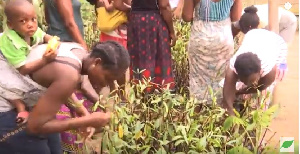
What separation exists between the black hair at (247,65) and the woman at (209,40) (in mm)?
379

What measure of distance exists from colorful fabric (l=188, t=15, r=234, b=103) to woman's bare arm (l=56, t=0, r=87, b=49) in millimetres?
869

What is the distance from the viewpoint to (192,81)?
365 centimetres

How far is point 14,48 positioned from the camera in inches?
83.0

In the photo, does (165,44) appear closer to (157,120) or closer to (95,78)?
(157,120)

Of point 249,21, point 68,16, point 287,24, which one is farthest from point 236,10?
point 68,16

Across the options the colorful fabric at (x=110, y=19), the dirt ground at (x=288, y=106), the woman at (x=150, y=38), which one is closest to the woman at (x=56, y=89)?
the woman at (x=150, y=38)

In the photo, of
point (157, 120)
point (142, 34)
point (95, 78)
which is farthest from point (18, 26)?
point (142, 34)

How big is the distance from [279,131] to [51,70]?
2494 mm

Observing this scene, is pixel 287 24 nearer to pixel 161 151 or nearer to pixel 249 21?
pixel 249 21

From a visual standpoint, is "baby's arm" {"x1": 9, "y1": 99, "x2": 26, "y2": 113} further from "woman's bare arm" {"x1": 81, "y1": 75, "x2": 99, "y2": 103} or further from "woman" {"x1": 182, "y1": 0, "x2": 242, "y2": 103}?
"woman" {"x1": 182, "y1": 0, "x2": 242, "y2": 103}

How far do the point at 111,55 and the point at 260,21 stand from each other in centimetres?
218

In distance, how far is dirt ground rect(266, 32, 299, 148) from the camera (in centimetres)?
390

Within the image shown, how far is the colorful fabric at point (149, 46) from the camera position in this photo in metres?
3.54

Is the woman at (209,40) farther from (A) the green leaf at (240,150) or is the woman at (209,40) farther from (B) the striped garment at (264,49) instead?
(A) the green leaf at (240,150)
